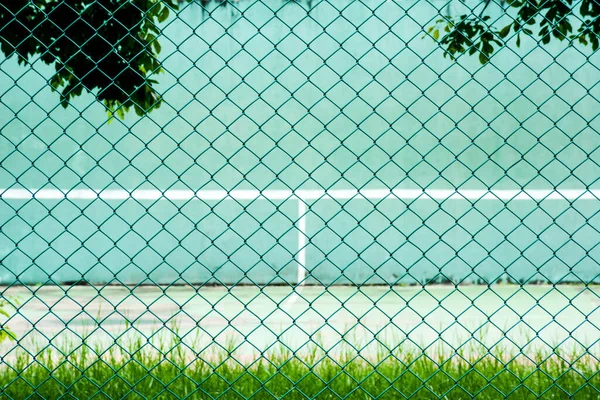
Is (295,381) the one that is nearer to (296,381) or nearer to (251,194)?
(296,381)

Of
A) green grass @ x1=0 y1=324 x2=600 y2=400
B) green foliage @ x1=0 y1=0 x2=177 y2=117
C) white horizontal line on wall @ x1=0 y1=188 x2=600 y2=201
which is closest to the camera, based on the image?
green grass @ x1=0 y1=324 x2=600 y2=400

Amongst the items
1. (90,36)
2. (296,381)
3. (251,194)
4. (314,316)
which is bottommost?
(296,381)

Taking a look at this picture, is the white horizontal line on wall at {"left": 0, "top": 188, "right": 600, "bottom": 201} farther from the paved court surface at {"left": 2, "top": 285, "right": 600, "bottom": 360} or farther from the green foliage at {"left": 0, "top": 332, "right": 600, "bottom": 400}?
the green foliage at {"left": 0, "top": 332, "right": 600, "bottom": 400}

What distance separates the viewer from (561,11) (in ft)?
10.2

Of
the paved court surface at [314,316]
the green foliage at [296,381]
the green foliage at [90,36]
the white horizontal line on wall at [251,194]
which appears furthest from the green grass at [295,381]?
the white horizontal line on wall at [251,194]

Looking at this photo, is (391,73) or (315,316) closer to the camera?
(315,316)

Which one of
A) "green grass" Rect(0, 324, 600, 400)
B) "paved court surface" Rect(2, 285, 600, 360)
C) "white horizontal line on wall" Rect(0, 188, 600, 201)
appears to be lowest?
"green grass" Rect(0, 324, 600, 400)

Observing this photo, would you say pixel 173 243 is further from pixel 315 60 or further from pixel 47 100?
pixel 315 60

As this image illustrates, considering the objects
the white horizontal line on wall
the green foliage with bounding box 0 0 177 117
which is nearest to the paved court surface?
the white horizontal line on wall

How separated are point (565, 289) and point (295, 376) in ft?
18.1

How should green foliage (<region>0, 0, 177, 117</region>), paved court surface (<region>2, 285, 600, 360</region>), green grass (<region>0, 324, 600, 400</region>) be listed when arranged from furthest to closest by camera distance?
1. paved court surface (<region>2, 285, 600, 360</region>)
2. green foliage (<region>0, 0, 177, 117</region>)
3. green grass (<region>0, 324, 600, 400</region>)

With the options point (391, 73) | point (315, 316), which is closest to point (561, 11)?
point (315, 316)

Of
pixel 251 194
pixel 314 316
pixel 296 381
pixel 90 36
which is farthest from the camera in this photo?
pixel 251 194

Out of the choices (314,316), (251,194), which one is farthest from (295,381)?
(251,194)
